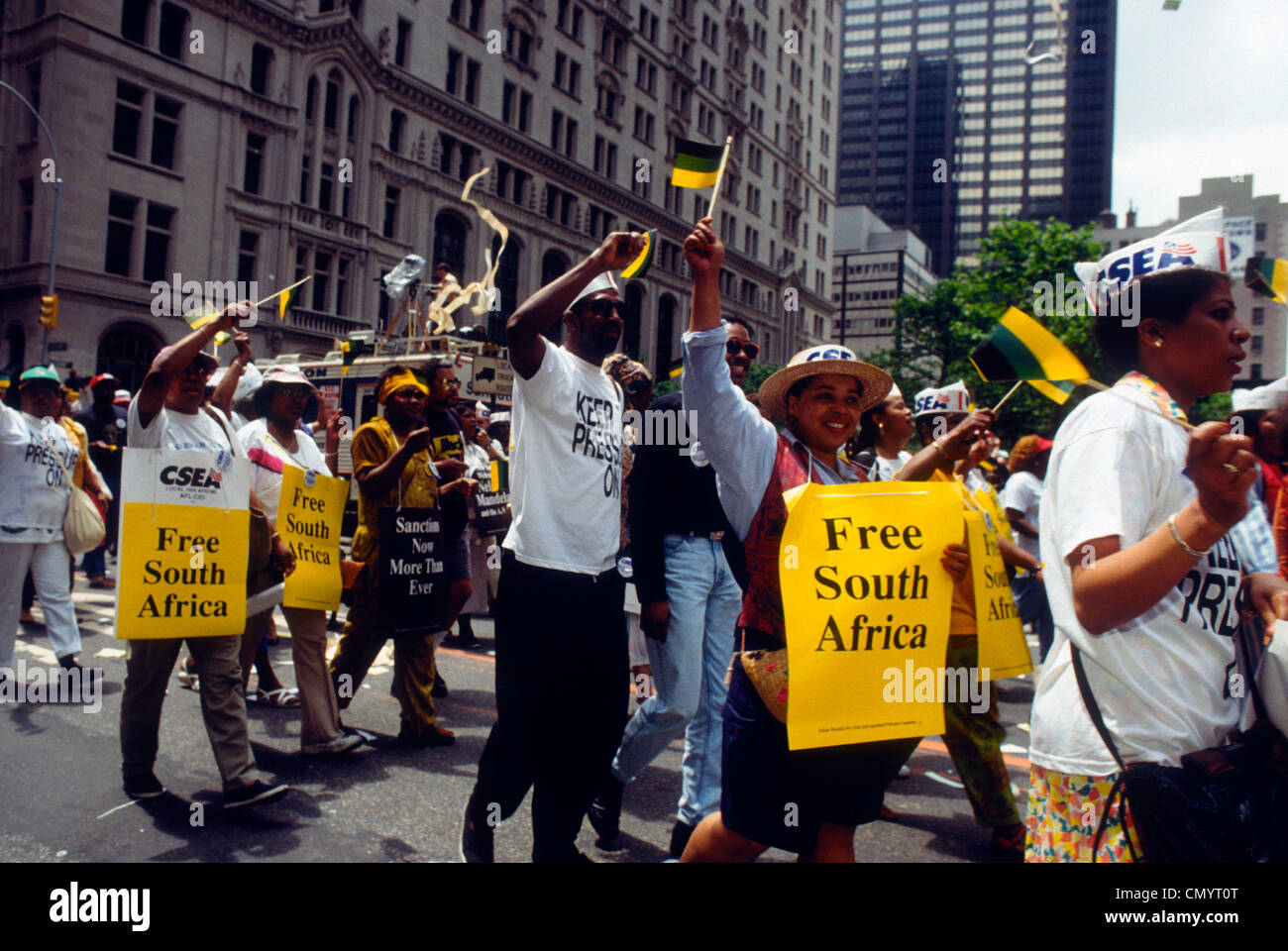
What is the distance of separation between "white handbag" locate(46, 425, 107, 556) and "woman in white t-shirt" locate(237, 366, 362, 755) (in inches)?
65.7

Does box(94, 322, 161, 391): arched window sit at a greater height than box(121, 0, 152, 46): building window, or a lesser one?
lesser

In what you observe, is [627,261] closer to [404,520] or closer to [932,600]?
[932,600]

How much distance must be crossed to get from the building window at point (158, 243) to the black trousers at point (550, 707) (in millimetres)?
26807

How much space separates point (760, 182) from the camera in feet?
197

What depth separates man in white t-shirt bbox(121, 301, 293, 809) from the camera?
12.7 feet

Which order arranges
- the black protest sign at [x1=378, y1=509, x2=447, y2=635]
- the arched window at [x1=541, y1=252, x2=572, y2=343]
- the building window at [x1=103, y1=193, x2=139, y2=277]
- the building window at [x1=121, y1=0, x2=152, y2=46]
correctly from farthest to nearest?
the arched window at [x1=541, y1=252, x2=572, y2=343], the building window at [x1=121, y1=0, x2=152, y2=46], the building window at [x1=103, y1=193, x2=139, y2=277], the black protest sign at [x1=378, y1=509, x2=447, y2=635]

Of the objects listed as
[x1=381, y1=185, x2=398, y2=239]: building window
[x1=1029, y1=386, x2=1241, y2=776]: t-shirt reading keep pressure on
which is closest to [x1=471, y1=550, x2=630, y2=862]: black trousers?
[x1=1029, y1=386, x2=1241, y2=776]: t-shirt reading keep pressure on

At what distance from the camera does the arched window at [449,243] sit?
3506cm

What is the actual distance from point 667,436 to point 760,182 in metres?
59.6

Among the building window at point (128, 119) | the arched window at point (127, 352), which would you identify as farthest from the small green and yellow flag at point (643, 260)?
the building window at point (128, 119)

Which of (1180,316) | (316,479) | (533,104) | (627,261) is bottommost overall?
(316,479)

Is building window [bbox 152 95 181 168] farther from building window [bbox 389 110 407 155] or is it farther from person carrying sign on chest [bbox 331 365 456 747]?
person carrying sign on chest [bbox 331 365 456 747]

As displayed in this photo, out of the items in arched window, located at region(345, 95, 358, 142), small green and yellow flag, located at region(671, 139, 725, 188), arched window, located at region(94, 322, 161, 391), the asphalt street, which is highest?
arched window, located at region(345, 95, 358, 142)
